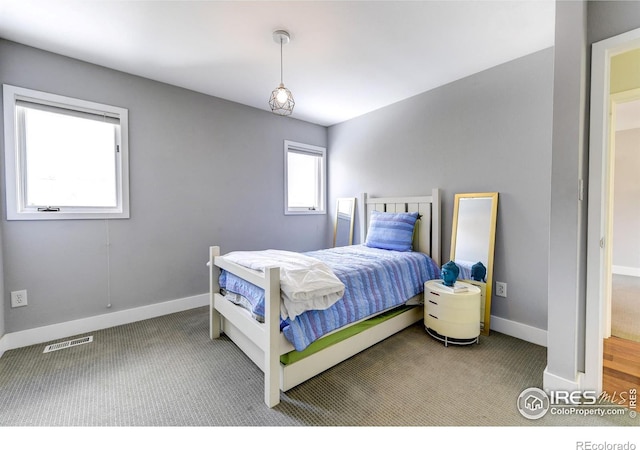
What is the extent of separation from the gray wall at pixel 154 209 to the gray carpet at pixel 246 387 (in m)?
0.57

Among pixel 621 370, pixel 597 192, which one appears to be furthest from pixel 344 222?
A: pixel 621 370

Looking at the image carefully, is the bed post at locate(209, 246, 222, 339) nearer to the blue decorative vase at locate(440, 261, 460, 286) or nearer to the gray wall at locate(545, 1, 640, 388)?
the blue decorative vase at locate(440, 261, 460, 286)

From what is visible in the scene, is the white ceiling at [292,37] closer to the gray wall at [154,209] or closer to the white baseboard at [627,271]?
the gray wall at [154,209]

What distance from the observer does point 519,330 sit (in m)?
2.45

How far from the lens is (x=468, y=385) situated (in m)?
1.77

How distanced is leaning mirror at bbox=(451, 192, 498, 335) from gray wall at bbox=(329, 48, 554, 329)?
0.28 ft

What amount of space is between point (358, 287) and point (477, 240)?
4.67ft

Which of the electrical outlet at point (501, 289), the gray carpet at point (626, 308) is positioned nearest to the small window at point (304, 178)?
the electrical outlet at point (501, 289)

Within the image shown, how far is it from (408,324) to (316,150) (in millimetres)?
2948

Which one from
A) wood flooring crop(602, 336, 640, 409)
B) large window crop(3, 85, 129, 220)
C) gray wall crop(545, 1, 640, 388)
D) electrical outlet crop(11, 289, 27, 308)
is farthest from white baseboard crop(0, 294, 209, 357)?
wood flooring crop(602, 336, 640, 409)

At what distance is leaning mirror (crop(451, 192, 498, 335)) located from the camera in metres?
2.54

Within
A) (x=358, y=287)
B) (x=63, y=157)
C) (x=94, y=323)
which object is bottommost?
(x=94, y=323)

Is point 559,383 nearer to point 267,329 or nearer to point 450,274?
point 450,274

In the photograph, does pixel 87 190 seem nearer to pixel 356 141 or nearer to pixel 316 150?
A: pixel 316 150
